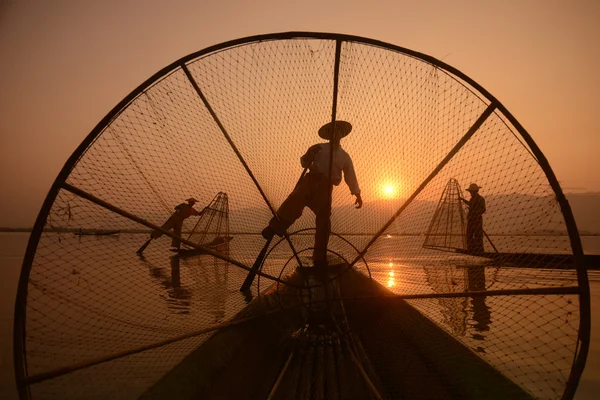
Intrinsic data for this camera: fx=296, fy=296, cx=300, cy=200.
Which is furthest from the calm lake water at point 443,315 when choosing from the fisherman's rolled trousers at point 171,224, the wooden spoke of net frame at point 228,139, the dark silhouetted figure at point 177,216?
the wooden spoke of net frame at point 228,139

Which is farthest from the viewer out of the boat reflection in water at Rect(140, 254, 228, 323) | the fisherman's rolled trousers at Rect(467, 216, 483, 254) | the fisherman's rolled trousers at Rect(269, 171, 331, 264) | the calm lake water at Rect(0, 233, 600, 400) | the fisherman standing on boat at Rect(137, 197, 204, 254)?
the boat reflection in water at Rect(140, 254, 228, 323)

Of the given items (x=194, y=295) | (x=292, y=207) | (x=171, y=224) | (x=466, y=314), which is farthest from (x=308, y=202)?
(x=171, y=224)

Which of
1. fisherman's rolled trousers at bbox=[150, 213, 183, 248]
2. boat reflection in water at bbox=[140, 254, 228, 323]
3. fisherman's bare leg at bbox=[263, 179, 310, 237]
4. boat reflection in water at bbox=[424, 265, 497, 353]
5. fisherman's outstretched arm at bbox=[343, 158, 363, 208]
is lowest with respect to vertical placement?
boat reflection in water at bbox=[140, 254, 228, 323]

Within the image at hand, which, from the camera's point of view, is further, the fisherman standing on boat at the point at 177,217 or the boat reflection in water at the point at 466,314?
the fisherman standing on boat at the point at 177,217

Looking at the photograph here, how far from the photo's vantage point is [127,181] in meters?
2.63

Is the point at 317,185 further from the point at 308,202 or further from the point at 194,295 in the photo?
the point at 194,295

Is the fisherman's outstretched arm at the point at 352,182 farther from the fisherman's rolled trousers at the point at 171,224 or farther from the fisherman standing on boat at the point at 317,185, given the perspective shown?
the fisherman's rolled trousers at the point at 171,224

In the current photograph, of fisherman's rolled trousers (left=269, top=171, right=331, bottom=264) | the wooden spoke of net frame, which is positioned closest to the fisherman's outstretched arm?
fisherman's rolled trousers (left=269, top=171, right=331, bottom=264)

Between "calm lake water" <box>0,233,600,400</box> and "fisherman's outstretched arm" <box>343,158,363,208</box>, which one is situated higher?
"fisherman's outstretched arm" <box>343,158,363,208</box>

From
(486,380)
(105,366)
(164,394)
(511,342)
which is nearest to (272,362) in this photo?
(164,394)

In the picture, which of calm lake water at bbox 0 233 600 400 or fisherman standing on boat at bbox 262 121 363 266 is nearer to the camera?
calm lake water at bbox 0 233 600 400

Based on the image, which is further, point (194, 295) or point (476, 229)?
point (194, 295)

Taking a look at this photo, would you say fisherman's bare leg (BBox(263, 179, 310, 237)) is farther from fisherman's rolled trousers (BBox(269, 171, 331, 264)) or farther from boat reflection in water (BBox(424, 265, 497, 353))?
boat reflection in water (BBox(424, 265, 497, 353))

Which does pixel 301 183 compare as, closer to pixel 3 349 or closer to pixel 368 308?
pixel 368 308
